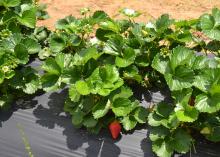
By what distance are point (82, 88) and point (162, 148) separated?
719mm

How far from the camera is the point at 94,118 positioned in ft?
10.7

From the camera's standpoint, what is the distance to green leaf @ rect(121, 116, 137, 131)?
3.25 m

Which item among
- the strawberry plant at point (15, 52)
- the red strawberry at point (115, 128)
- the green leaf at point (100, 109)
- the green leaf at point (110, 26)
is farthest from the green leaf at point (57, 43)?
the red strawberry at point (115, 128)

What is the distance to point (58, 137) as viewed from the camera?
339cm

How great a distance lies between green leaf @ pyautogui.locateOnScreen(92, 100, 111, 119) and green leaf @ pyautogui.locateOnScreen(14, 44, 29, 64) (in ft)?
2.46

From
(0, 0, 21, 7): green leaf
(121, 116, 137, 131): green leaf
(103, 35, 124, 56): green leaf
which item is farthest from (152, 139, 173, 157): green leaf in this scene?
(0, 0, 21, 7): green leaf

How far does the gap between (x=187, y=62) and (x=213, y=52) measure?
0.58 meters

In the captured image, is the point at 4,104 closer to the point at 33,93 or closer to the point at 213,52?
the point at 33,93

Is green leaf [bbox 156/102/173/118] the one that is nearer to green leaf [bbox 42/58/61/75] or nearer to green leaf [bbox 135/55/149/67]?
green leaf [bbox 135/55/149/67]

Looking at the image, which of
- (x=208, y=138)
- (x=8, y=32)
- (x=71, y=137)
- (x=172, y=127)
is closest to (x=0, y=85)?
(x=8, y=32)

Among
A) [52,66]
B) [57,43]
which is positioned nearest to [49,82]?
[52,66]

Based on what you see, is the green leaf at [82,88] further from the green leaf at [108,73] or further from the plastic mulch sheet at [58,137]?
the plastic mulch sheet at [58,137]

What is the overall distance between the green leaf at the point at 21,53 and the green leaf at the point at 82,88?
0.58 meters

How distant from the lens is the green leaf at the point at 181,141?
304 centimetres
